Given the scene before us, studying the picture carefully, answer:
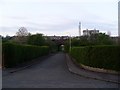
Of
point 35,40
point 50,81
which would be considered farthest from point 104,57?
point 35,40

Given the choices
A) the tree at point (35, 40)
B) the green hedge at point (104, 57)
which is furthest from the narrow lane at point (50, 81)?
the tree at point (35, 40)

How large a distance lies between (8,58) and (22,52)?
5659 mm

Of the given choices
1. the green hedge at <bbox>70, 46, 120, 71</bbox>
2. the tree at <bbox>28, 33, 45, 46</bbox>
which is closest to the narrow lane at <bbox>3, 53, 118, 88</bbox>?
the green hedge at <bbox>70, 46, 120, 71</bbox>

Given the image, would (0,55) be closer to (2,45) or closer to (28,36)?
(2,45)

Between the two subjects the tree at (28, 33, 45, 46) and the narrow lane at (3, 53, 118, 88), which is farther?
the tree at (28, 33, 45, 46)

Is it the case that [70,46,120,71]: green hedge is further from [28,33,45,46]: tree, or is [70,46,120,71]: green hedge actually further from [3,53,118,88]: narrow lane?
[28,33,45,46]: tree

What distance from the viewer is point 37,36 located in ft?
282

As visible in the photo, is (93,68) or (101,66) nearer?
(101,66)

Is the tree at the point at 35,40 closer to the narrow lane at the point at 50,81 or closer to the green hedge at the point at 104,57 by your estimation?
the green hedge at the point at 104,57

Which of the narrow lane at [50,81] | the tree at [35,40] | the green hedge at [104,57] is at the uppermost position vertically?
the tree at [35,40]

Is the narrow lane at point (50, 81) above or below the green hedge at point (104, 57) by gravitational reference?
below

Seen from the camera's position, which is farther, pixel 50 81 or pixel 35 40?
pixel 35 40

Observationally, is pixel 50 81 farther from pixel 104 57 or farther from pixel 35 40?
pixel 35 40

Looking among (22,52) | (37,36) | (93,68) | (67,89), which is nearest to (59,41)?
(37,36)
